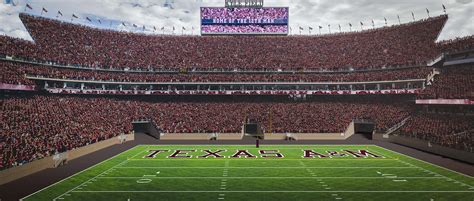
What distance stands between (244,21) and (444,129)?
140 feet

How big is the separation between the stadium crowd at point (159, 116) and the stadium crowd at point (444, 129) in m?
4.57

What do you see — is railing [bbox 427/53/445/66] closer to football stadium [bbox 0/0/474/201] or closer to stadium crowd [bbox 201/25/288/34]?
football stadium [bbox 0/0/474/201]

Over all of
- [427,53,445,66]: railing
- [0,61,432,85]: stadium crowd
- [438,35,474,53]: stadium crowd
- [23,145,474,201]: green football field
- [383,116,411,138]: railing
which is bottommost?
[23,145,474,201]: green football field

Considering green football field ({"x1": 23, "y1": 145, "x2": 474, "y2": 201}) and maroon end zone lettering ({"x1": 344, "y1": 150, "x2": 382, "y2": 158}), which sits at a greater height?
maroon end zone lettering ({"x1": 344, "y1": 150, "x2": 382, "y2": 158})

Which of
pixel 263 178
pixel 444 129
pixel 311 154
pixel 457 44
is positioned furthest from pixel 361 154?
pixel 457 44

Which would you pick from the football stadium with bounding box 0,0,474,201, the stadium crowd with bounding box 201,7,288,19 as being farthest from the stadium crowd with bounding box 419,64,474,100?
the stadium crowd with bounding box 201,7,288,19

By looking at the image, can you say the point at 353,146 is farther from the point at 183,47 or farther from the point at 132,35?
the point at 132,35

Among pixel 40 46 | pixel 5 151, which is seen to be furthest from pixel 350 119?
pixel 40 46

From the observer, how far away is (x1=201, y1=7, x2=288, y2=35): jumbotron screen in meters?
72.2

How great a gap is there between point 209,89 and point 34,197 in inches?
1730

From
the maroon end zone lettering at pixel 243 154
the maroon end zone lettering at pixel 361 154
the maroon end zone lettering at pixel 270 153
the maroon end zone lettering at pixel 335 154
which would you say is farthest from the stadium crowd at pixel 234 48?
the maroon end zone lettering at pixel 243 154

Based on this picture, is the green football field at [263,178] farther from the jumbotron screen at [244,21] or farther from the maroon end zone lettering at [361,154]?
the jumbotron screen at [244,21]

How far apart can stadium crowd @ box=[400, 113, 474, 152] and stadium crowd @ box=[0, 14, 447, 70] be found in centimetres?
1446

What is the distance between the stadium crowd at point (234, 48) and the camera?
202 feet
